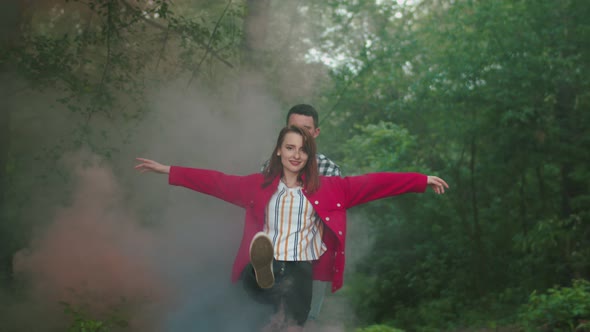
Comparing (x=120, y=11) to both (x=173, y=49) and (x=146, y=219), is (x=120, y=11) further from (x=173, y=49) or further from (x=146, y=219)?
(x=146, y=219)

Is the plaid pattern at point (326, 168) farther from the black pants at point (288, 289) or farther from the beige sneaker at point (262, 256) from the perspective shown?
the beige sneaker at point (262, 256)

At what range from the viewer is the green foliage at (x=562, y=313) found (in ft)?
18.3

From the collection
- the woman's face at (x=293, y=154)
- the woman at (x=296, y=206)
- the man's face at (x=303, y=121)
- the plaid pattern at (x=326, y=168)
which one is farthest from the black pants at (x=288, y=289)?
the man's face at (x=303, y=121)

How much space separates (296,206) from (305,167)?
0.28m

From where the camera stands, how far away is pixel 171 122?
667 cm

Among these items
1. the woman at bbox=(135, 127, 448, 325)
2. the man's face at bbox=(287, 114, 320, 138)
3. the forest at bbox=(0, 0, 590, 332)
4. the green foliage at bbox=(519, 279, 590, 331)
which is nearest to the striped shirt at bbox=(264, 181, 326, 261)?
the woman at bbox=(135, 127, 448, 325)

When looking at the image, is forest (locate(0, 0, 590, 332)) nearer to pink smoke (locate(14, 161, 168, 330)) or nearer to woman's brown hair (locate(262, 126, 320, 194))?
pink smoke (locate(14, 161, 168, 330))

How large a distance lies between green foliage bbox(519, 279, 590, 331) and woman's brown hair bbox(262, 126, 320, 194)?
10.6 feet

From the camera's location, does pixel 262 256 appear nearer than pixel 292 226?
Yes

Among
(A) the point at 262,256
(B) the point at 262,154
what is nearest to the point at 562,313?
(B) the point at 262,154

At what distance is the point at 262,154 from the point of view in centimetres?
650

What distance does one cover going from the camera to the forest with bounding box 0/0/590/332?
593 centimetres

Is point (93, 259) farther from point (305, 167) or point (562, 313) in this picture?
point (562, 313)

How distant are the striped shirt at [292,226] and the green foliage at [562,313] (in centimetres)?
310
